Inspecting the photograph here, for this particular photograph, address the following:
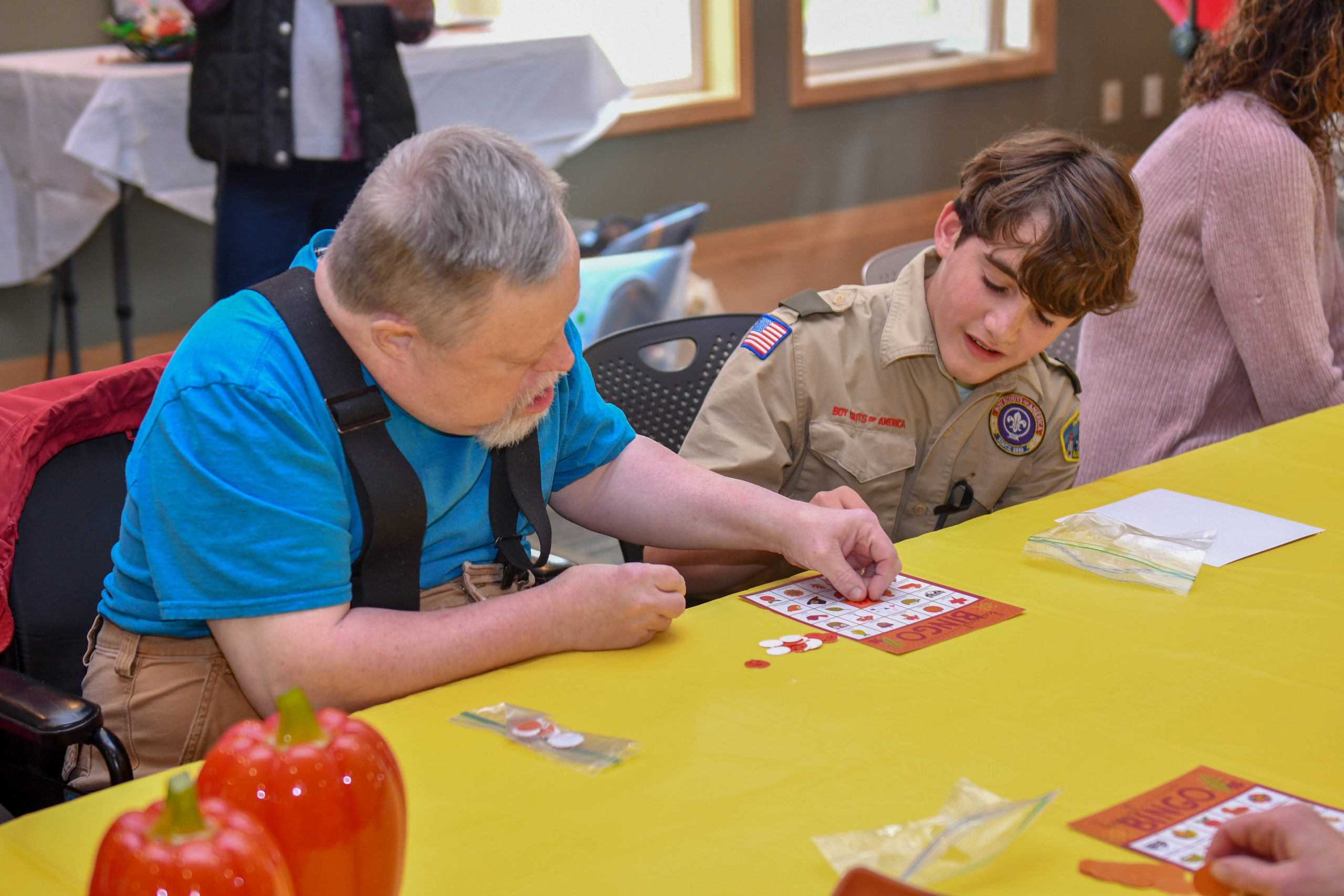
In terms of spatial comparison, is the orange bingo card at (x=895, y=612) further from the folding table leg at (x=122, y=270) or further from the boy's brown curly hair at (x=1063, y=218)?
the folding table leg at (x=122, y=270)

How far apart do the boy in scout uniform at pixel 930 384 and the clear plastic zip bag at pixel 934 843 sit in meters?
0.79

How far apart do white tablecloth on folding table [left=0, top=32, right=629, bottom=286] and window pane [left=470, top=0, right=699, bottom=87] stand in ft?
3.07

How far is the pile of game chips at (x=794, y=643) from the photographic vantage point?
119cm

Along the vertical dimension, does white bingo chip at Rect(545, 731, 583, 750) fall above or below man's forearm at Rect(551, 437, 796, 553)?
below

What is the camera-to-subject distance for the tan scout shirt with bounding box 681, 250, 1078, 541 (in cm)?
172

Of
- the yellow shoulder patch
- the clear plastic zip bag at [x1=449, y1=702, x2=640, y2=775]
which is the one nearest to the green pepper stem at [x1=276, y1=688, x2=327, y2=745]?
the clear plastic zip bag at [x1=449, y1=702, x2=640, y2=775]

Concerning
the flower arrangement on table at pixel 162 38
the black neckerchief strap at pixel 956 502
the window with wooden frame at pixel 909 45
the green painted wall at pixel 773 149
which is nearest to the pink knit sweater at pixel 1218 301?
the black neckerchief strap at pixel 956 502

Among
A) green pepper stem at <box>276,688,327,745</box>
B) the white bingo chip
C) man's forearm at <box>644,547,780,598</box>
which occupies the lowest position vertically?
man's forearm at <box>644,547,780,598</box>

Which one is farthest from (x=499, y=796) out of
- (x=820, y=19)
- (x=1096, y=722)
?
(x=820, y=19)

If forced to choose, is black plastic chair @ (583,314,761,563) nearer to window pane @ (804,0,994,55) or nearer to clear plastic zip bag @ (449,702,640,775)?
clear plastic zip bag @ (449,702,640,775)

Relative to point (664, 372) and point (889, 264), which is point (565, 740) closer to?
point (664, 372)

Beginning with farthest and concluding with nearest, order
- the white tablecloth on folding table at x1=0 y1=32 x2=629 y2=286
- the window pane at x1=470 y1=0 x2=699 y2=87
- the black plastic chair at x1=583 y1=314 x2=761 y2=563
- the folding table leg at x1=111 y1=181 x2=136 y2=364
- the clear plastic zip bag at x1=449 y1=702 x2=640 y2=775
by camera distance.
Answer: the window pane at x1=470 y1=0 x2=699 y2=87 < the folding table leg at x1=111 y1=181 x2=136 y2=364 < the white tablecloth on folding table at x1=0 y1=32 x2=629 y2=286 < the black plastic chair at x1=583 y1=314 x2=761 y2=563 < the clear plastic zip bag at x1=449 y1=702 x2=640 y2=775

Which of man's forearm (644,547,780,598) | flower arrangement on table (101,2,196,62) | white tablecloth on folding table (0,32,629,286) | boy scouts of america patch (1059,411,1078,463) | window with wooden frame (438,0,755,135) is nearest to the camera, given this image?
man's forearm (644,547,780,598)

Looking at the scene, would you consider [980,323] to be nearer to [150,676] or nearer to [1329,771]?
[1329,771]
